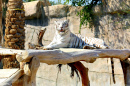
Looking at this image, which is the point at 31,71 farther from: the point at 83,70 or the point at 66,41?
the point at 83,70

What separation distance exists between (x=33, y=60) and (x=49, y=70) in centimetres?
366

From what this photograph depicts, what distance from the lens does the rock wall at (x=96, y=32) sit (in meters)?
5.72

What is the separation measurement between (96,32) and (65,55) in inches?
179

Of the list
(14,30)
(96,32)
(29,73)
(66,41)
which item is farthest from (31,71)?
(96,32)

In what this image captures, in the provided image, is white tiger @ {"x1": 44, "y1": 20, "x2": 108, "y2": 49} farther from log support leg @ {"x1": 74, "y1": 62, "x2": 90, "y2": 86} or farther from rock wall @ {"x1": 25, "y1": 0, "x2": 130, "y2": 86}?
rock wall @ {"x1": 25, "y1": 0, "x2": 130, "y2": 86}

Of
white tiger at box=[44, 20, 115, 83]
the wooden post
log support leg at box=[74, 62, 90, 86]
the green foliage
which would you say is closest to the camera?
white tiger at box=[44, 20, 115, 83]

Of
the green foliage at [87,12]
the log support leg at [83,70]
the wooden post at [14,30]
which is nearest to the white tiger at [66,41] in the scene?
the log support leg at [83,70]

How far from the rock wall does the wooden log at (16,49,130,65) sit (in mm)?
1869

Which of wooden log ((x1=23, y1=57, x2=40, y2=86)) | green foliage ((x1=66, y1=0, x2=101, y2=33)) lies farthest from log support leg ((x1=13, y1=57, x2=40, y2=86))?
green foliage ((x1=66, y1=0, x2=101, y2=33))

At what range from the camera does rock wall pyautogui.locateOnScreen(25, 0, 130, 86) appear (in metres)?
5.72

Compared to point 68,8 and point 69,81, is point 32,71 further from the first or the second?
point 68,8

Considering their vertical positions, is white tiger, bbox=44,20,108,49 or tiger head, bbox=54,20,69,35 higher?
tiger head, bbox=54,20,69,35

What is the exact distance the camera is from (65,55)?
113 inches

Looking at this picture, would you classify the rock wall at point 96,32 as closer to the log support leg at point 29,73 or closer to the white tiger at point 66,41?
the white tiger at point 66,41
